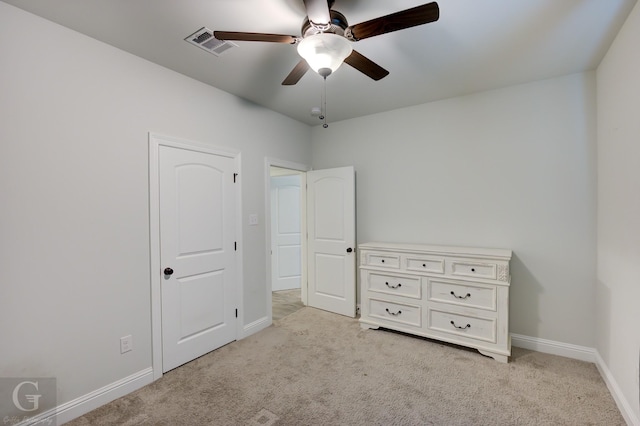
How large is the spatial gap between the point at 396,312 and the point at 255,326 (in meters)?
1.63

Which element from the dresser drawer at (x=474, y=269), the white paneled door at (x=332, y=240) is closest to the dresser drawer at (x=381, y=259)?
the white paneled door at (x=332, y=240)

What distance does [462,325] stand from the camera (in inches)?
111

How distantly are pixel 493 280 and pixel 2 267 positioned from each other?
3638mm

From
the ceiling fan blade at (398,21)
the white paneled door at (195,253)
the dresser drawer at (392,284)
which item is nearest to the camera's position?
the ceiling fan blade at (398,21)

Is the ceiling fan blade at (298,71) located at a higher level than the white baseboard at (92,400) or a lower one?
higher

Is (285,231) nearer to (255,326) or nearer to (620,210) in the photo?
(255,326)

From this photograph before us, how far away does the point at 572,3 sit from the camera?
1750 millimetres

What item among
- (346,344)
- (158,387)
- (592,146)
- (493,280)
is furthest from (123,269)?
(592,146)

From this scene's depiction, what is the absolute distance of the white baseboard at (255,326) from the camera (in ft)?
10.5

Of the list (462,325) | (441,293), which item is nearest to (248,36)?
(441,293)

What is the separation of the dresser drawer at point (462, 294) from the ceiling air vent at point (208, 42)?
112 inches

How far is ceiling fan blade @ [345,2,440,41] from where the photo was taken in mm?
1362

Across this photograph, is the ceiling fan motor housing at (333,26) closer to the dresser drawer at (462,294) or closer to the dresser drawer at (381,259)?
the dresser drawer at (381,259)

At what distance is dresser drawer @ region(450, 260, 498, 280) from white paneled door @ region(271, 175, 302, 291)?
116 inches
